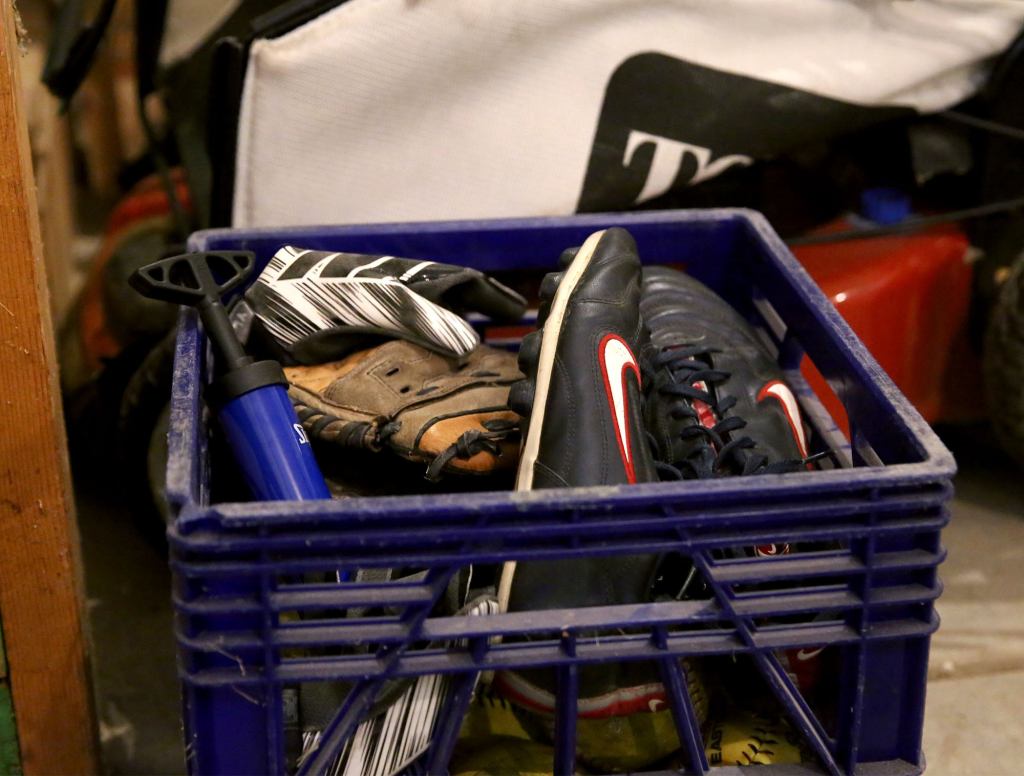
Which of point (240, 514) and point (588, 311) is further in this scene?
point (588, 311)

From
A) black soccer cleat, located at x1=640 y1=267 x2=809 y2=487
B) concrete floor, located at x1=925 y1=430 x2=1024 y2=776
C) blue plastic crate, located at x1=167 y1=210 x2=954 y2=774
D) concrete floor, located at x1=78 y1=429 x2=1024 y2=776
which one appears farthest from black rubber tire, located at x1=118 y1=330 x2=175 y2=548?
concrete floor, located at x1=925 y1=430 x2=1024 y2=776

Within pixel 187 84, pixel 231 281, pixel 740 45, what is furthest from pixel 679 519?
pixel 187 84

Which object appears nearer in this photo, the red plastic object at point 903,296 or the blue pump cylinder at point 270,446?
the blue pump cylinder at point 270,446

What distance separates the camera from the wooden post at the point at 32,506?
0.78 m

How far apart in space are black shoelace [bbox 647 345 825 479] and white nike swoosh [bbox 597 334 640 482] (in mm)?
62

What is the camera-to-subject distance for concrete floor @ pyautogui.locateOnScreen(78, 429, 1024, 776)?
1.09 m

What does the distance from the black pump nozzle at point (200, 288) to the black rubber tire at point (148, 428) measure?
29cm

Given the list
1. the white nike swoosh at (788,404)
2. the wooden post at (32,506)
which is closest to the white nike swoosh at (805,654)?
the white nike swoosh at (788,404)

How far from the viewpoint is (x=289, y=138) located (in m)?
1.03

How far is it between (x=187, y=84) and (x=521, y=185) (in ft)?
1.91

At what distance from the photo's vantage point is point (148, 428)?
1160 millimetres

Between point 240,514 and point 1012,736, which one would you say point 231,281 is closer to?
point 240,514

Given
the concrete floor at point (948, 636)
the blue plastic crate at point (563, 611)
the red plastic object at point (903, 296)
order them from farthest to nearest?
the red plastic object at point (903, 296), the concrete floor at point (948, 636), the blue plastic crate at point (563, 611)

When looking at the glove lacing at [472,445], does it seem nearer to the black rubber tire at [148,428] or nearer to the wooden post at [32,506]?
the wooden post at [32,506]
